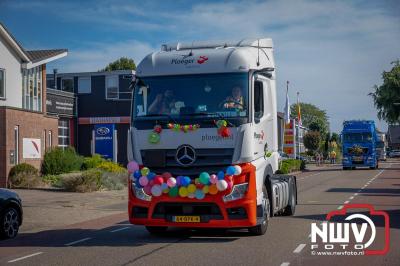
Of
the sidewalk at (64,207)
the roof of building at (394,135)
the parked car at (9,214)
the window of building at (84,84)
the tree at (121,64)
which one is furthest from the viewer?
the roof of building at (394,135)

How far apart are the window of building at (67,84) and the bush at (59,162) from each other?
69.7 ft

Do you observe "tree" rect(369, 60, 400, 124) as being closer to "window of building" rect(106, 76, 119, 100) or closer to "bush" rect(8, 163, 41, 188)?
"window of building" rect(106, 76, 119, 100)

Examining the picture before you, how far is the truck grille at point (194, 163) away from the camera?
11086 mm

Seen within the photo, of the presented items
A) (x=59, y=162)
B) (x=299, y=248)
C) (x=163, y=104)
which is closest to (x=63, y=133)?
(x=59, y=162)

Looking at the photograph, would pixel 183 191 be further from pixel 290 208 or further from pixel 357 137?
pixel 357 137

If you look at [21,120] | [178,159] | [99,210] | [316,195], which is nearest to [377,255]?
[178,159]

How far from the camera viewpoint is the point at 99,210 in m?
18.9

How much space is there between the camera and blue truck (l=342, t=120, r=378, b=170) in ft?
164

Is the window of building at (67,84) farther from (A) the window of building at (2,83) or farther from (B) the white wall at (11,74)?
(A) the window of building at (2,83)

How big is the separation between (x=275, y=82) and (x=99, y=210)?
7.66 meters

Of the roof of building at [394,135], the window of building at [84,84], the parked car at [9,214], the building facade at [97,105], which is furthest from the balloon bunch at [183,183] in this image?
the roof of building at [394,135]

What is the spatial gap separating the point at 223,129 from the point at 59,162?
21.6 m

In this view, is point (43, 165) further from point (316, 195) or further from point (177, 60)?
point (177, 60)

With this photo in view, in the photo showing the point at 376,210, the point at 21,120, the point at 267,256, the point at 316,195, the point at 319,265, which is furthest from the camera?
the point at 21,120
